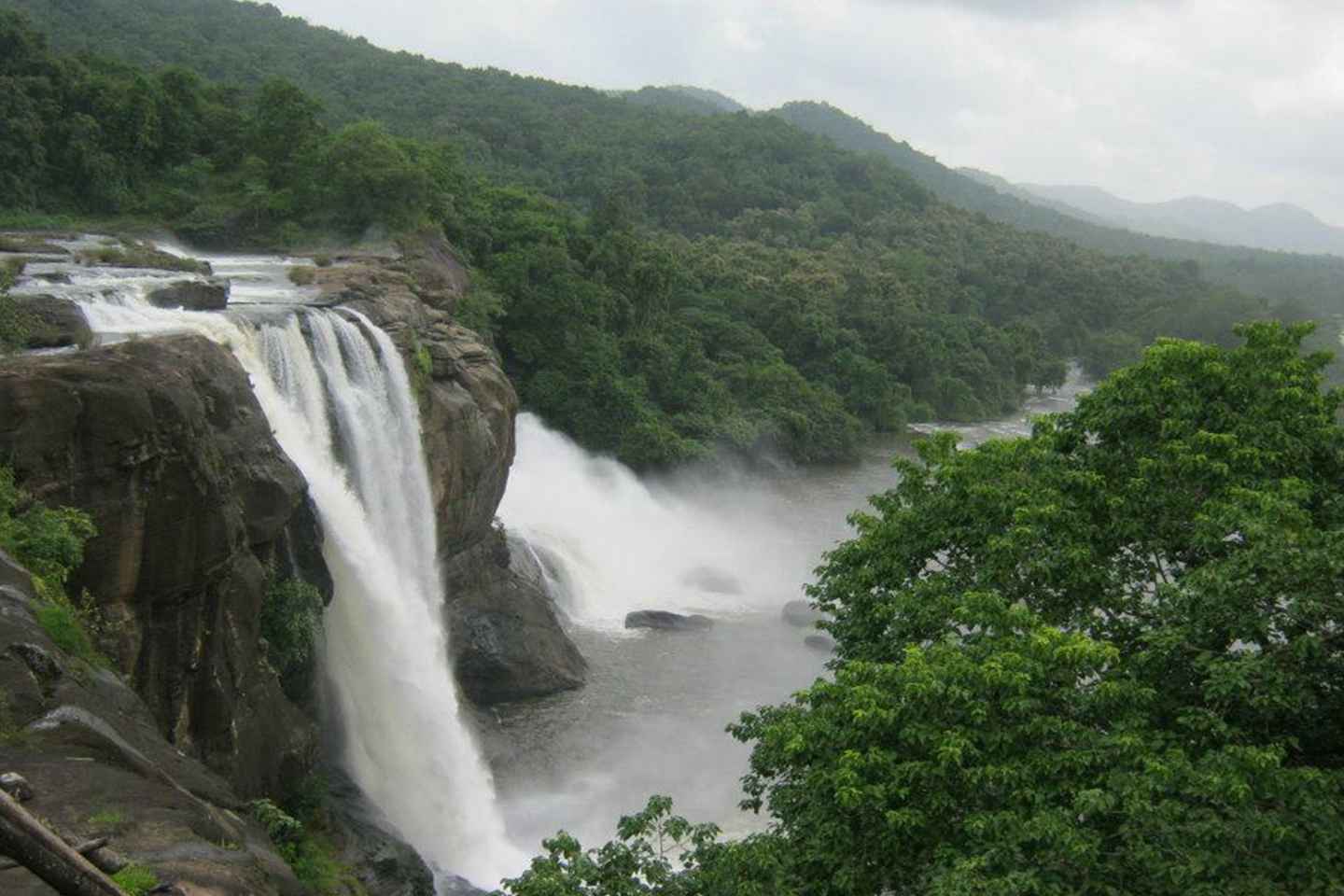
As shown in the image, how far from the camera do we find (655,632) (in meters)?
27.9

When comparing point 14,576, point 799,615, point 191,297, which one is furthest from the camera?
point 799,615

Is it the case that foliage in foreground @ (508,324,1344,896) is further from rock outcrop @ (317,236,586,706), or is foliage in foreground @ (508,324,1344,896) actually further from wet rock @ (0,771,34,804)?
rock outcrop @ (317,236,586,706)

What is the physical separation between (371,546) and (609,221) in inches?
1348

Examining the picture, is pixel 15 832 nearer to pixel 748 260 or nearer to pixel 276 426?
pixel 276 426

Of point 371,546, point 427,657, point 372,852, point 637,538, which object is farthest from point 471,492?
point 637,538

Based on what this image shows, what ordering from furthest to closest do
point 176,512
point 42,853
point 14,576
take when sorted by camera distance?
1. point 176,512
2. point 14,576
3. point 42,853

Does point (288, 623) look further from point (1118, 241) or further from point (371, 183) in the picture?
point (1118, 241)

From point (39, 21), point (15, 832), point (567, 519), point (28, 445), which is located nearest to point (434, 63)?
point (39, 21)

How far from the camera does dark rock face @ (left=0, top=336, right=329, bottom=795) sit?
1179cm

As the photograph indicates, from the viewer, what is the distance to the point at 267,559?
1548 cm

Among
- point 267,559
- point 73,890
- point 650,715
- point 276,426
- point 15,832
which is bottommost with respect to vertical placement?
point 650,715

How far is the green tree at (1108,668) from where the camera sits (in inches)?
327

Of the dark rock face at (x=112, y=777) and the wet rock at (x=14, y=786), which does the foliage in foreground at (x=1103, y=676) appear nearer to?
the dark rock face at (x=112, y=777)

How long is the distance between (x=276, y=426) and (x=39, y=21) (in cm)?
5354
